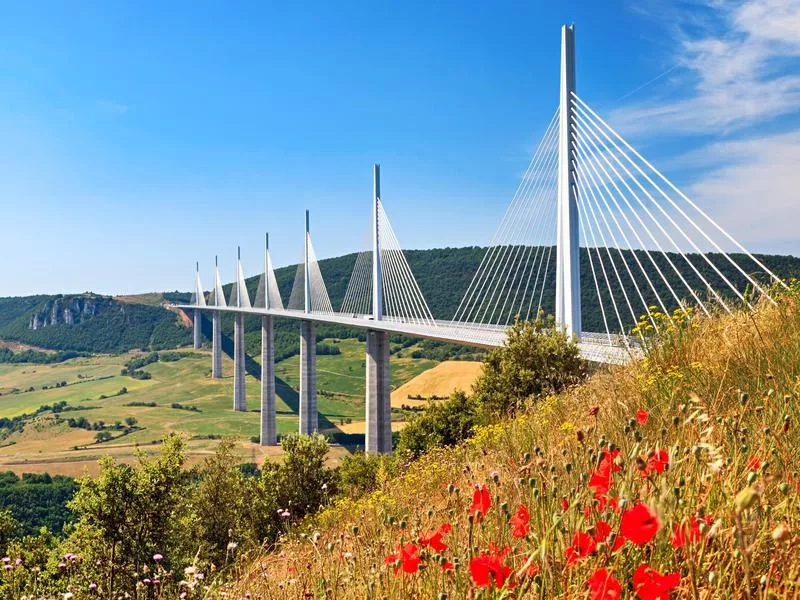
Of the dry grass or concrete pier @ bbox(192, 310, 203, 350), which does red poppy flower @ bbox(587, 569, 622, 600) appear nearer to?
the dry grass

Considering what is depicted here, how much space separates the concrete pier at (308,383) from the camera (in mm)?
57375

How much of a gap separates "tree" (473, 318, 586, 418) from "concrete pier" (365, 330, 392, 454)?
21.0m

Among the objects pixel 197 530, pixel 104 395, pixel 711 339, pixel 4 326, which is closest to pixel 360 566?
pixel 711 339

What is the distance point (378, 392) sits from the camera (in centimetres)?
4419

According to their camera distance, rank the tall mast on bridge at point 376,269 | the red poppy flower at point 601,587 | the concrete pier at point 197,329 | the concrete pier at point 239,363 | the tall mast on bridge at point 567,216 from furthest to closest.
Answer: the concrete pier at point 197,329, the concrete pier at point 239,363, the tall mast on bridge at point 376,269, the tall mast on bridge at point 567,216, the red poppy flower at point 601,587

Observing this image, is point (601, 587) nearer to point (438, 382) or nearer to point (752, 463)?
point (752, 463)

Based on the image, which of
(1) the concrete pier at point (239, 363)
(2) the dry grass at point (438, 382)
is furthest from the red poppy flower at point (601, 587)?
(1) the concrete pier at point (239, 363)

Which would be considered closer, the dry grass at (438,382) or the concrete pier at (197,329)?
the dry grass at (438,382)

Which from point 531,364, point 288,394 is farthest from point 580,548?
point 288,394

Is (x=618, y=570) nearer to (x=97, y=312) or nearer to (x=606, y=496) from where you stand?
(x=606, y=496)

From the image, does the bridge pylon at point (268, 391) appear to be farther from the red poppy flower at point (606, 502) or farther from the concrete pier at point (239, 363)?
the red poppy flower at point (606, 502)

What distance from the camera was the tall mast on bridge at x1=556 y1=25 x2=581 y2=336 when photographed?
18438mm

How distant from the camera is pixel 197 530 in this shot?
2116 cm

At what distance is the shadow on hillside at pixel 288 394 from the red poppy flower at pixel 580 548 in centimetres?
6394
